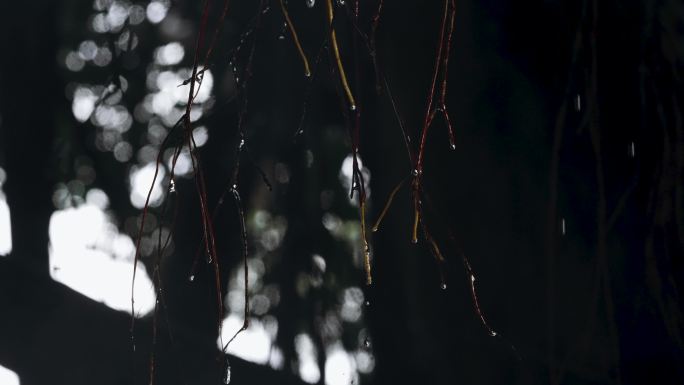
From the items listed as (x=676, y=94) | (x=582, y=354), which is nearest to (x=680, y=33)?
(x=676, y=94)

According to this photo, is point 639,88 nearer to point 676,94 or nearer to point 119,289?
point 676,94

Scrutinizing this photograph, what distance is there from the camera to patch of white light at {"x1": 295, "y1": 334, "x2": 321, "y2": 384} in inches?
40.3

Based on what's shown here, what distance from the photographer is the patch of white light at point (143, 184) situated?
1084 millimetres

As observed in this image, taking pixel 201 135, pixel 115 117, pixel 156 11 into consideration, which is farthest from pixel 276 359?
pixel 156 11

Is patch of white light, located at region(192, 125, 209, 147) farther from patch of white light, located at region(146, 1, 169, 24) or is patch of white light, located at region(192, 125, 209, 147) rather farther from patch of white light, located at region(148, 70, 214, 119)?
patch of white light, located at region(146, 1, 169, 24)

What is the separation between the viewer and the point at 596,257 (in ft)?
2.76

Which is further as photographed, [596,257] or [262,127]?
[262,127]

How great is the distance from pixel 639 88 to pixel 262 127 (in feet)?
1.96

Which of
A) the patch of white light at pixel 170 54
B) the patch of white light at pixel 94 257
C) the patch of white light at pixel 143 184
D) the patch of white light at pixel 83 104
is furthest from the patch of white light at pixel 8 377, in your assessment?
the patch of white light at pixel 170 54

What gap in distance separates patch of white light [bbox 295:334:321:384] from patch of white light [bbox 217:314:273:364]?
51mm

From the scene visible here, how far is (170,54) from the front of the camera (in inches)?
43.7

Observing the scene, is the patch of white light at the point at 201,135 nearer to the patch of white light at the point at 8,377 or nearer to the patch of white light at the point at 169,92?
the patch of white light at the point at 169,92

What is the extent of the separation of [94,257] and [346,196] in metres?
0.47

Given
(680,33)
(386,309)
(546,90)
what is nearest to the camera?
(680,33)
